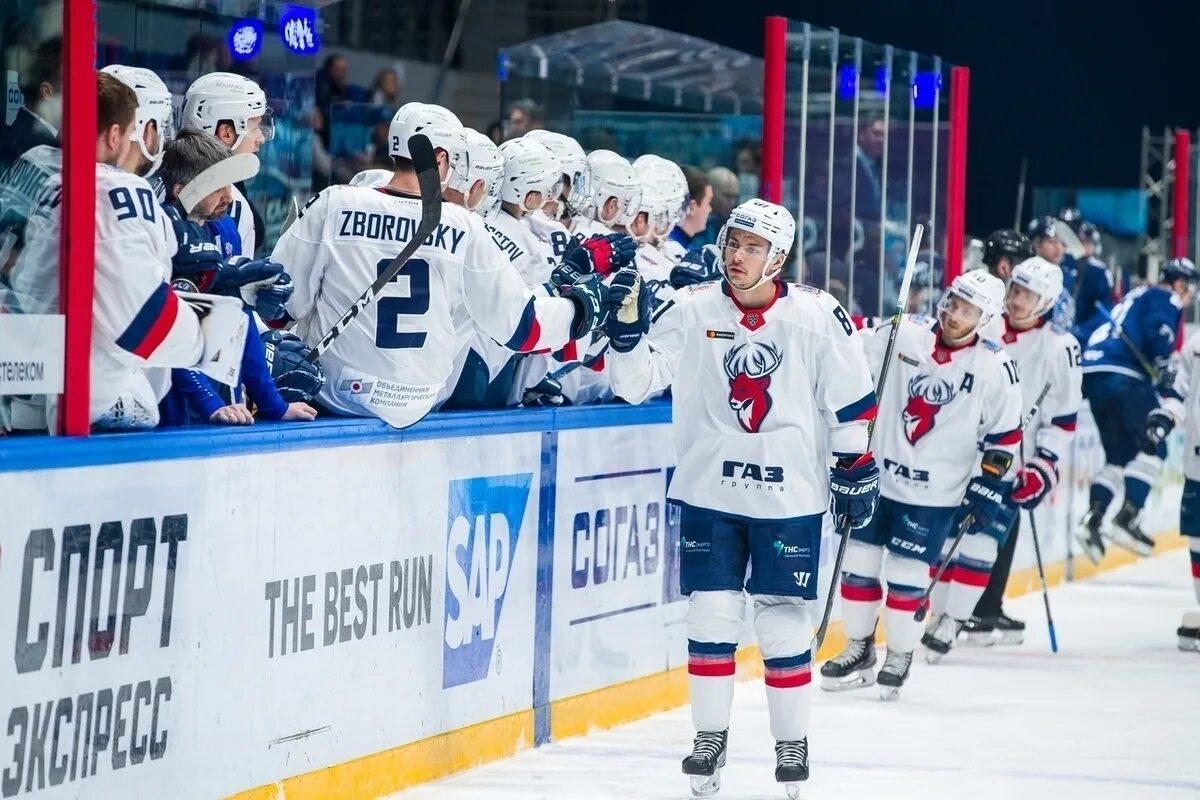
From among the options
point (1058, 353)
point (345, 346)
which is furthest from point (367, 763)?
point (1058, 353)

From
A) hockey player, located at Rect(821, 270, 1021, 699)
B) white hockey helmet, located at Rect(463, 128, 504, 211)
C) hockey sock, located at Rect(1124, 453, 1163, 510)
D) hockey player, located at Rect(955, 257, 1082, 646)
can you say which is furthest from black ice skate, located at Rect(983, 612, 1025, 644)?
white hockey helmet, located at Rect(463, 128, 504, 211)

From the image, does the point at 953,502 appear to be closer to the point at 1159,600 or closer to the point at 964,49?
the point at 1159,600

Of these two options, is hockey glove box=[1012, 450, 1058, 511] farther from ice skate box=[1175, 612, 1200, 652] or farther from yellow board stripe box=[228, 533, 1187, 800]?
yellow board stripe box=[228, 533, 1187, 800]

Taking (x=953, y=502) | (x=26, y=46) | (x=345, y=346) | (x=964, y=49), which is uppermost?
(x=964, y=49)

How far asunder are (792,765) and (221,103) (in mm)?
2210

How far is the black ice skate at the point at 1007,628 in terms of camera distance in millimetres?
8320

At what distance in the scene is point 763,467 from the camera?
16.9ft

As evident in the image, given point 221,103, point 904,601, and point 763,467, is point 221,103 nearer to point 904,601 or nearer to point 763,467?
point 763,467

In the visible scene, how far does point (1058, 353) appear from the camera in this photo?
8.16m

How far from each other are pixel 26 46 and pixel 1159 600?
746 cm

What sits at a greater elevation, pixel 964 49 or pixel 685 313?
pixel 964 49

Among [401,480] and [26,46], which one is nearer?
[26,46]

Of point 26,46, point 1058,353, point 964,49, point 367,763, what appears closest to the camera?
point 26,46

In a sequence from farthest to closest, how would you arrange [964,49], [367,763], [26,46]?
[964,49]
[367,763]
[26,46]
